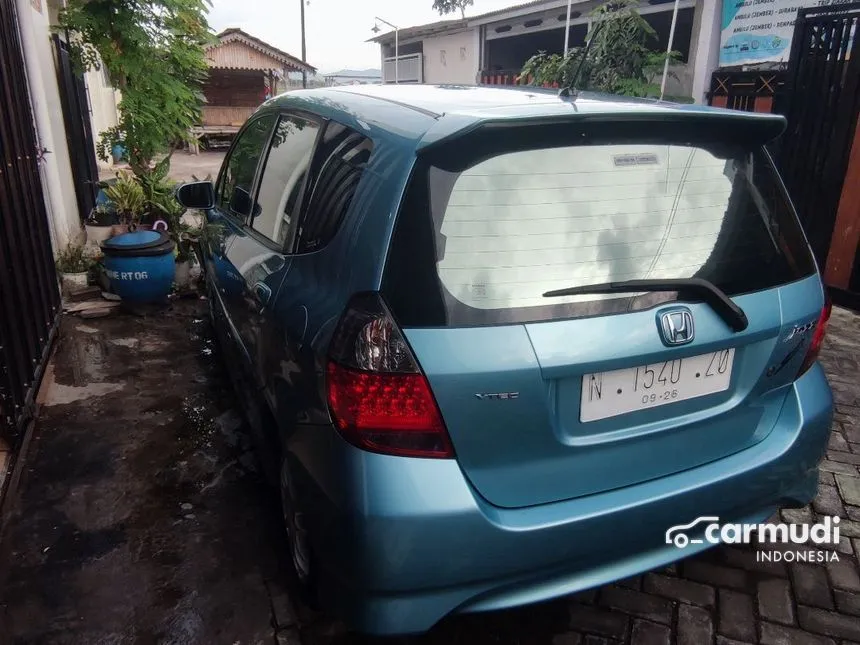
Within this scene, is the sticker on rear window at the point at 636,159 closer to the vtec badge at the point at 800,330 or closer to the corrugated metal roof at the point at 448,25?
the vtec badge at the point at 800,330

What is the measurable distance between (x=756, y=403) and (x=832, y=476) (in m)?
1.41

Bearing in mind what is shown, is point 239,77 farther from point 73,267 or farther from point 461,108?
point 461,108

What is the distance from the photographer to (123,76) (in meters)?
6.15

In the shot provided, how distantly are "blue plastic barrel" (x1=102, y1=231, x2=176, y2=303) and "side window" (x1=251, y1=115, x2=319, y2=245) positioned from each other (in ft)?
9.12

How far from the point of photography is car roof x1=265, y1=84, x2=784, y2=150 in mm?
1655

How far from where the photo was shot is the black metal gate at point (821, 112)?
502 cm

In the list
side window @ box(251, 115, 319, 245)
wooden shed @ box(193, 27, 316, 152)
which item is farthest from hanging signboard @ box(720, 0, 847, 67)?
wooden shed @ box(193, 27, 316, 152)

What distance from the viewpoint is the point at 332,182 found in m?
2.00

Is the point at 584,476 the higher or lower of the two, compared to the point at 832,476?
higher

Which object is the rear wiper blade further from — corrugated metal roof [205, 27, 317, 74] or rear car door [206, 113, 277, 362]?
corrugated metal roof [205, 27, 317, 74]

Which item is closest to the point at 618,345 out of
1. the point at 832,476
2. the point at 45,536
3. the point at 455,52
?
the point at 832,476

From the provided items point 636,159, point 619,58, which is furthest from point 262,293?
point 619,58

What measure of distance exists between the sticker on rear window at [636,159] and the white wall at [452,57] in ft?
49.2

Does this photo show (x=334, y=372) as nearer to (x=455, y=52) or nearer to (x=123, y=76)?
(x=123, y=76)
